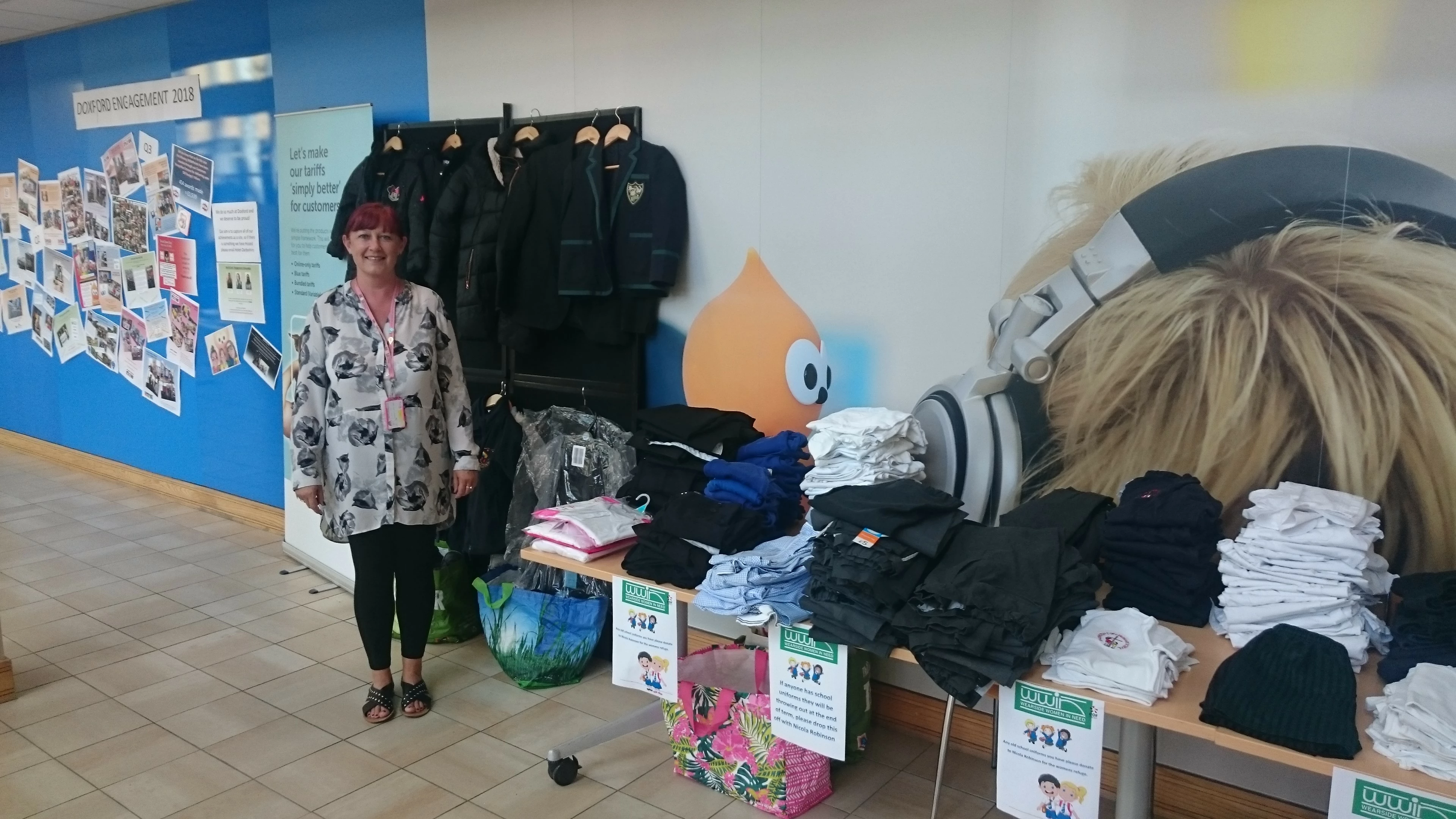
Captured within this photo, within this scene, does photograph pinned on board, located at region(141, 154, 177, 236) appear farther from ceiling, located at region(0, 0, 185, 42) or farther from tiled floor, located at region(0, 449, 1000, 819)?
tiled floor, located at region(0, 449, 1000, 819)

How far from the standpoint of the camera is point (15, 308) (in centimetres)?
702

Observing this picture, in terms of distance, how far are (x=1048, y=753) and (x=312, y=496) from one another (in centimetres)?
211

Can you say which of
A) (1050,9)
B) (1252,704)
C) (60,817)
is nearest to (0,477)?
(60,817)

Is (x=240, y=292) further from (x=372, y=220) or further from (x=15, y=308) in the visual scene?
(x=15, y=308)

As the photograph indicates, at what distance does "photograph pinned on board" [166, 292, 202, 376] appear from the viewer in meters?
5.51

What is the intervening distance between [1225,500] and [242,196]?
15.3 ft

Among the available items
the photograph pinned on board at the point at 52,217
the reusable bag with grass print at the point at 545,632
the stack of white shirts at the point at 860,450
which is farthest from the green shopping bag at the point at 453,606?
the photograph pinned on board at the point at 52,217

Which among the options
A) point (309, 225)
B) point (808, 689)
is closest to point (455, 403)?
point (808, 689)

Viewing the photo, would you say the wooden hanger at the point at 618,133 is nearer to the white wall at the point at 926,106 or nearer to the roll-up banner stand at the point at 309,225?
the white wall at the point at 926,106

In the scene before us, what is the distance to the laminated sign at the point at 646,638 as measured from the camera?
2.38m

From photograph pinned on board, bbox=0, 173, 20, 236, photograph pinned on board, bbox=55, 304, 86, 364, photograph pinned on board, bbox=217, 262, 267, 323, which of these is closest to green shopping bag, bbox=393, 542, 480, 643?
photograph pinned on board, bbox=217, 262, 267, 323

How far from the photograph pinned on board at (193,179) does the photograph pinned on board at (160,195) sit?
0.19 feet

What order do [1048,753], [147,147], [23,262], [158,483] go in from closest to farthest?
1. [1048,753]
2. [147,147]
3. [158,483]
4. [23,262]

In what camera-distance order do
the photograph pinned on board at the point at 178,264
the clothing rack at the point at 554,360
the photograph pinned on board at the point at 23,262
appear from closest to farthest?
the clothing rack at the point at 554,360 → the photograph pinned on board at the point at 178,264 → the photograph pinned on board at the point at 23,262
